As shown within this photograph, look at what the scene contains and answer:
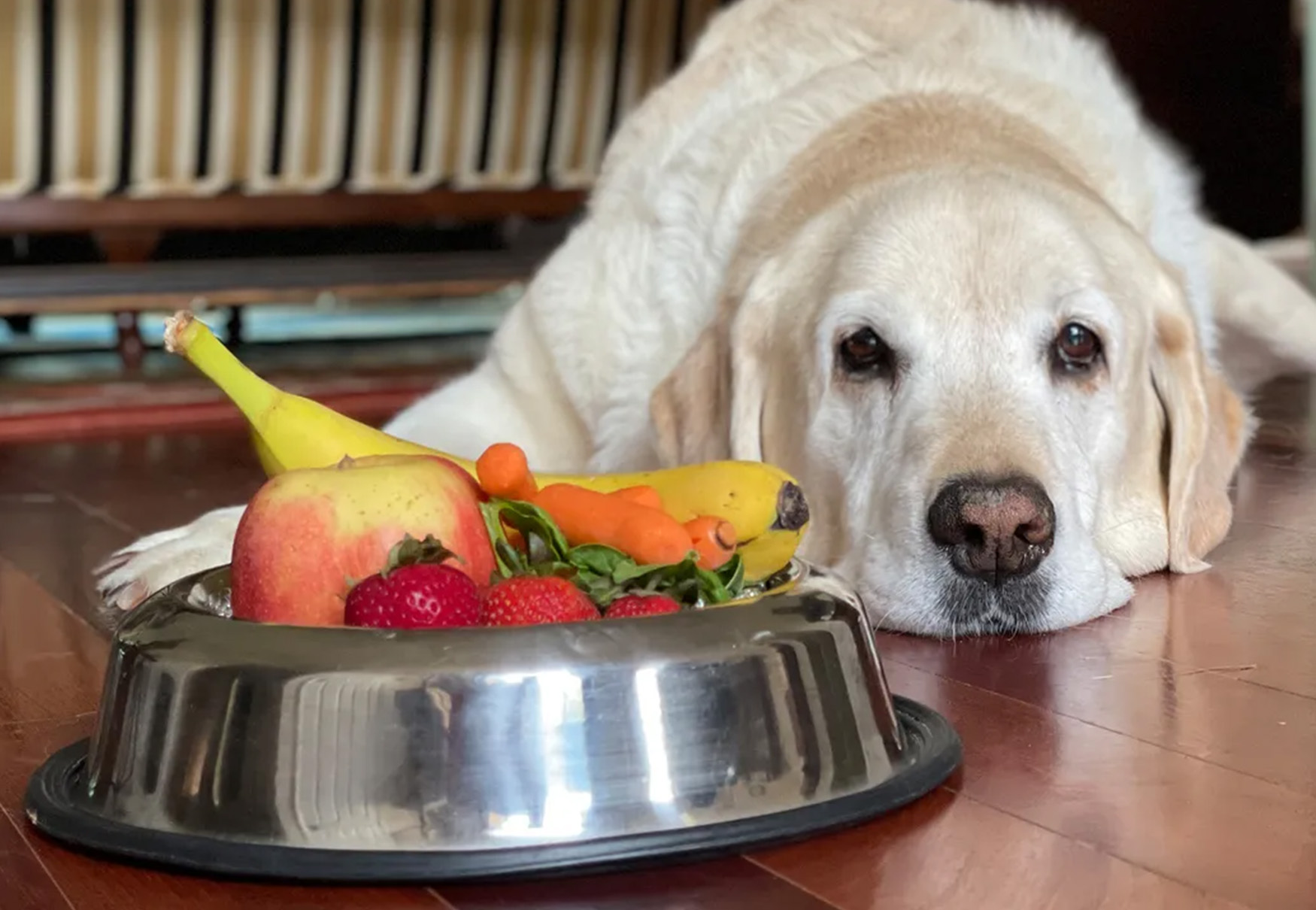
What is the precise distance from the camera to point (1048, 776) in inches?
67.9

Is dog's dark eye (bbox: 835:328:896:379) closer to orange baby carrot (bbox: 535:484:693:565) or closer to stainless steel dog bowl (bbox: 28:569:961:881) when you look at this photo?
orange baby carrot (bbox: 535:484:693:565)

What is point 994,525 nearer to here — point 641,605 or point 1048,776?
point 1048,776

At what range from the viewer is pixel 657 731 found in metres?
1.50

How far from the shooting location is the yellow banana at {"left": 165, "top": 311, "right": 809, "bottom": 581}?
1.94 metres

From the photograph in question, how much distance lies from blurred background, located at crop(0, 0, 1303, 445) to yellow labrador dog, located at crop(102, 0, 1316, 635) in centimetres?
193

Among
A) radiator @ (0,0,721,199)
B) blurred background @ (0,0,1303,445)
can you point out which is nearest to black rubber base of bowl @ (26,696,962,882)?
blurred background @ (0,0,1303,445)

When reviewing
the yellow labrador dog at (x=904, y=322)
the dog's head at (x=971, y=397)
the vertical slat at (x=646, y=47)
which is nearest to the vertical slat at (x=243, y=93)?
the vertical slat at (x=646, y=47)

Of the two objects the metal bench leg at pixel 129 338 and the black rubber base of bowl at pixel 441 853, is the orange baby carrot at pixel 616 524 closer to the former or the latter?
the black rubber base of bowl at pixel 441 853

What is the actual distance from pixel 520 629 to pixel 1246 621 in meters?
1.20

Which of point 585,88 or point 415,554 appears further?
point 585,88

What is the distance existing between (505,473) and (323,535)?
8.6 inches

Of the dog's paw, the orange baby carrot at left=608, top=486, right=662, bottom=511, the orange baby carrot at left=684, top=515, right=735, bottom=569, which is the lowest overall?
the dog's paw

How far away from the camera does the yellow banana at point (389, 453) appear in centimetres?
194

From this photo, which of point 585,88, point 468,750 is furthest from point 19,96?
point 468,750
